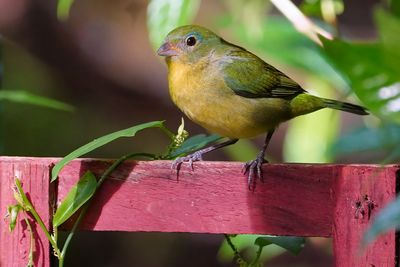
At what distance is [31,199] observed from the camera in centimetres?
218

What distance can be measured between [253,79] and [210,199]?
53.2 inches

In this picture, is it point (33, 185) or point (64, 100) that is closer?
point (33, 185)

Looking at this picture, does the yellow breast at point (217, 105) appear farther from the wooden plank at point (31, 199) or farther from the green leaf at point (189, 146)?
the wooden plank at point (31, 199)

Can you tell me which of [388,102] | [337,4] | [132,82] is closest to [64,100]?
[132,82]

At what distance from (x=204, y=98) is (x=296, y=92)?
1.52 ft

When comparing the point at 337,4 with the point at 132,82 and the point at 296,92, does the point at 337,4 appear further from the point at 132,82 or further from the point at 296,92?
the point at 132,82

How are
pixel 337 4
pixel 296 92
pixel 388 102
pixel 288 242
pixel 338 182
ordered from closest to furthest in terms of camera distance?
1. pixel 388 102
2. pixel 338 182
3. pixel 288 242
4. pixel 337 4
5. pixel 296 92

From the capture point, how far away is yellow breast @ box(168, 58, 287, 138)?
3.15m

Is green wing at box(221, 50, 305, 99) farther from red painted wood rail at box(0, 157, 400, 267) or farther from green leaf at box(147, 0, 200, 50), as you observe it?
red painted wood rail at box(0, 157, 400, 267)

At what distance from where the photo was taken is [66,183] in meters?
2.22

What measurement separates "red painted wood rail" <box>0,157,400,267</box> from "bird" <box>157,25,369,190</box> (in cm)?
93

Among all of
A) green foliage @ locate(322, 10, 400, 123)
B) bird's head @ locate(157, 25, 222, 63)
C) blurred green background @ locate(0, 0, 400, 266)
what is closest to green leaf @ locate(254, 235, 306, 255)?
green foliage @ locate(322, 10, 400, 123)

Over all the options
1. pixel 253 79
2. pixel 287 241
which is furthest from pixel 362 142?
pixel 253 79

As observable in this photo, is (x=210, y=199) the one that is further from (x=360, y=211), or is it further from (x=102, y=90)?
(x=102, y=90)
